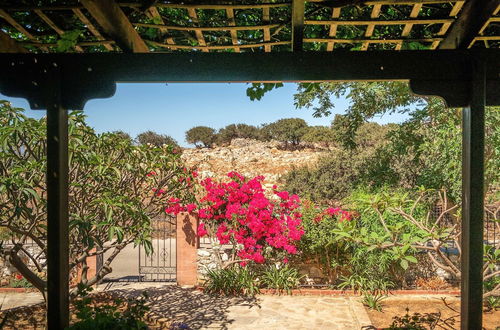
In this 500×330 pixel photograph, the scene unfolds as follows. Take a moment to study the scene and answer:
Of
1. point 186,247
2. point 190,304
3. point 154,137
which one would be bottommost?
point 190,304

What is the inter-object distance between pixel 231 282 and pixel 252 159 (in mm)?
10431

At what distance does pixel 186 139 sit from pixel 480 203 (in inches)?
756

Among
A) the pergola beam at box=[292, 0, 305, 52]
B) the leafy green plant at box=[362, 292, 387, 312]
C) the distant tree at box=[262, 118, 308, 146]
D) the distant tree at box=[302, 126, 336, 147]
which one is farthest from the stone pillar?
the distant tree at box=[262, 118, 308, 146]

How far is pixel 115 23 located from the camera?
186 cm

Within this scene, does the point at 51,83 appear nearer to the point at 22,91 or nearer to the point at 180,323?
the point at 22,91

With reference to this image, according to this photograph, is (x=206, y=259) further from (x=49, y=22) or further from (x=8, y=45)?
(x=49, y=22)

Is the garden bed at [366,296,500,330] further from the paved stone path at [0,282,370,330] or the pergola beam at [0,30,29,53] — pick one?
the pergola beam at [0,30,29,53]

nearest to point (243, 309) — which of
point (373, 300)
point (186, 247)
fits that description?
point (186, 247)

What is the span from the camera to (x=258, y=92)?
2.60 meters

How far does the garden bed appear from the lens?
167 inches

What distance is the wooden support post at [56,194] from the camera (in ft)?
6.52

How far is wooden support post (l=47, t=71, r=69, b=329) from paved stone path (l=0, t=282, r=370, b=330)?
2.43m

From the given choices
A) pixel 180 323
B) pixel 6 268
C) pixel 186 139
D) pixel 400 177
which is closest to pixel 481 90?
pixel 180 323

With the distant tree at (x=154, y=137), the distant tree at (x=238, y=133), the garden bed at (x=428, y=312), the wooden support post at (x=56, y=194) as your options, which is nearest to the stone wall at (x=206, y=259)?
the garden bed at (x=428, y=312)
